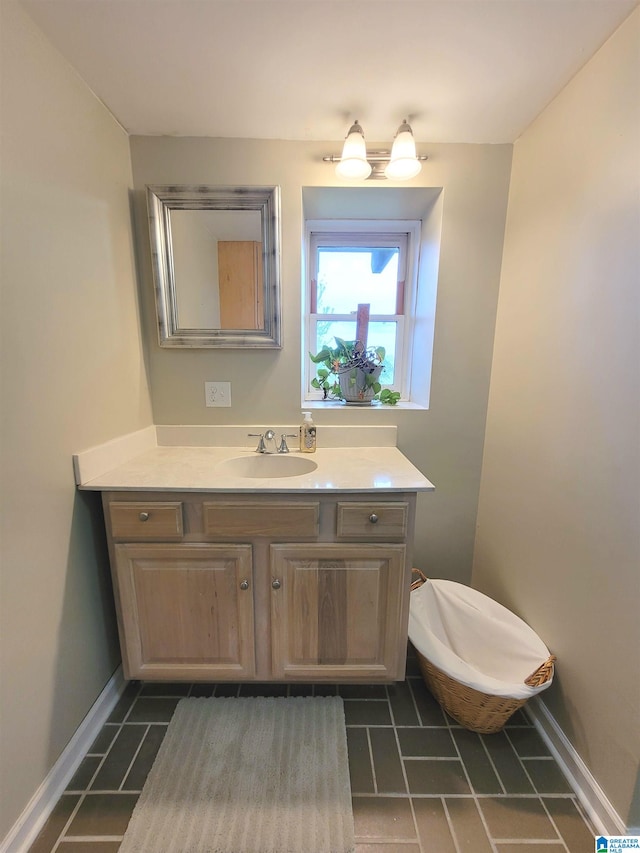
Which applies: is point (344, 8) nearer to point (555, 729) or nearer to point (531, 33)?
point (531, 33)

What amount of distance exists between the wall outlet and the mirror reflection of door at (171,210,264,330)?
25cm

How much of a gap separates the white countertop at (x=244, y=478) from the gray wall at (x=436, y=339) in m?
0.17

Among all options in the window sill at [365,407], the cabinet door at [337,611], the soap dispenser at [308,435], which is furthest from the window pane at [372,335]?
the cabinet door at [337,611]

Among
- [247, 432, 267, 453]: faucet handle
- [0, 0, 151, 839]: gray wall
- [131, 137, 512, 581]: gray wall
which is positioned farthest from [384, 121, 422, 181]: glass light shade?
[247, 432, 267, 453]: faucet handle

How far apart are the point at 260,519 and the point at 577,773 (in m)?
1.24

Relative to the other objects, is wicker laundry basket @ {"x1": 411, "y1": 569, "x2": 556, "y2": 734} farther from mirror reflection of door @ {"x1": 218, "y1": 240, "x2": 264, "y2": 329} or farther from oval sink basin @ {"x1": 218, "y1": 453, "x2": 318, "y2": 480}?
mirror reflection of door @ {"x1": 218, "y1": 240, "x2": 264, "y2": 329}

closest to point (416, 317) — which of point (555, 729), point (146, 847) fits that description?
point (555, 729)

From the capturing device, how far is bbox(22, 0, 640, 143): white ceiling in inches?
32.8

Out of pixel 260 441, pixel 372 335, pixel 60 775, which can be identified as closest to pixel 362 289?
pixel 372 335

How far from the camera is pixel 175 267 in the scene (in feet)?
4.49

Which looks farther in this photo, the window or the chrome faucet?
the window

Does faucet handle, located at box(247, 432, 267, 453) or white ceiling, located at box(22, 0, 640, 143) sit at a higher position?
white ceiling, located at box(22, 0, 640, 143)

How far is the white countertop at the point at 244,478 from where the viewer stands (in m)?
1.06

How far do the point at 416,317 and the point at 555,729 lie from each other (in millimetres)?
1690
